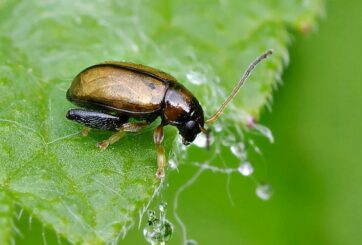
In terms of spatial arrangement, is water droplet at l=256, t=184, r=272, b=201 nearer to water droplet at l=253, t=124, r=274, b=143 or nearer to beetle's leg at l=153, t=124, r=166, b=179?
water droplet at l=253, t=124, r=274, b=143

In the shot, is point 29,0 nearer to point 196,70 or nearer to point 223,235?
point 196,70

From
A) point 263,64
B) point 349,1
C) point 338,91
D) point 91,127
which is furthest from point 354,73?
point 91,127

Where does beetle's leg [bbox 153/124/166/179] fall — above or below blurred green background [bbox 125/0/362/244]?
below

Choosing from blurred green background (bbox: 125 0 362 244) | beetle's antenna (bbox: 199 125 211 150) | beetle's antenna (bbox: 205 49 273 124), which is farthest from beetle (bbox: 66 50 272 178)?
blurred green background (bbox: 125 0 362 244)

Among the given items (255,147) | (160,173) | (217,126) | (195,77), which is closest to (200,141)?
(217,126)

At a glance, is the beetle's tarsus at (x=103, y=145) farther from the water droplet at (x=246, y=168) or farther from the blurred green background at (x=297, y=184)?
the water droplet at (x=246, y=168)

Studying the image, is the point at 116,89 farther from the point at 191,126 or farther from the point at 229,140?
the point at 229,140

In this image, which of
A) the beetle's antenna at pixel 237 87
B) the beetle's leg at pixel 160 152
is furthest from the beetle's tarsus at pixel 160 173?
the beetle's antenna at pixel 237 87
